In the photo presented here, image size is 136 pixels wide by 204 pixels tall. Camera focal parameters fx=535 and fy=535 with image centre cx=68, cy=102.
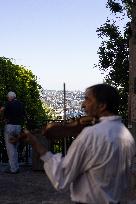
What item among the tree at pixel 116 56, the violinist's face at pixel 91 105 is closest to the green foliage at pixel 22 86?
the tree at pixel 116 56

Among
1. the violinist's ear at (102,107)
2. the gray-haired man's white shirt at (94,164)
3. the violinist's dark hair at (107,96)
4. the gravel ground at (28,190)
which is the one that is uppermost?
the violinist's dark hair at (107,96)

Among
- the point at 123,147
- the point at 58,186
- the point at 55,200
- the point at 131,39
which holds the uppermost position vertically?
the point at 131,39

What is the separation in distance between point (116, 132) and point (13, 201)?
600 centimetres

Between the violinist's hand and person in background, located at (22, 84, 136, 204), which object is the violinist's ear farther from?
the violinist's hand

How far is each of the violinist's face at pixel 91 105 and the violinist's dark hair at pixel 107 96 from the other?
0.07ft

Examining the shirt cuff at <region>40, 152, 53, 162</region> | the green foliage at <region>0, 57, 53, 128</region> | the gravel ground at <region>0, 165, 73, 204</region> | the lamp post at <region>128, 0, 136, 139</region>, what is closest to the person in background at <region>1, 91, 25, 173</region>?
the gravel ground at <region>0, 165, 73, 204</region>

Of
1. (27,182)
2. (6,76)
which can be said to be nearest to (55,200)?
(27,182)

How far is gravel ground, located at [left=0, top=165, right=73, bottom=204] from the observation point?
8695mm

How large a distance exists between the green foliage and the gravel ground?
55.7 feet

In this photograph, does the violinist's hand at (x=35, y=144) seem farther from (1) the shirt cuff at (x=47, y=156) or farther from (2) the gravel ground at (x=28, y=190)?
(2) the gravel ground at (x=28, y=190)

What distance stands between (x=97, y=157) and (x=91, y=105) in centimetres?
31

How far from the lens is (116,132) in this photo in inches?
114

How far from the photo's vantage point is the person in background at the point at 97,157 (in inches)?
110

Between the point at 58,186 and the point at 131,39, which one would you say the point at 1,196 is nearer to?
the point at 131,39
